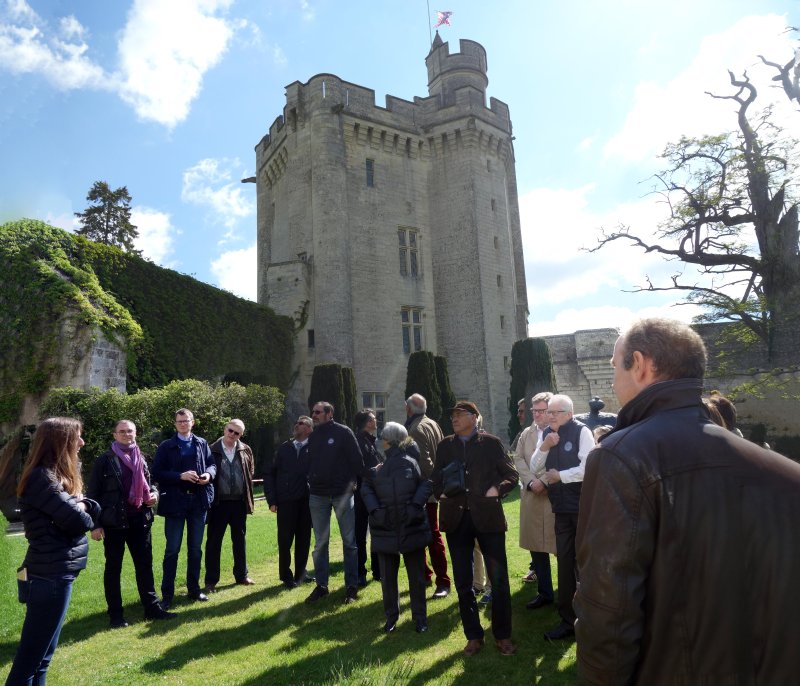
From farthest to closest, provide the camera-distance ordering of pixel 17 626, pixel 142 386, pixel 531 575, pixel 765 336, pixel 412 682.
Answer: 1. pixel 765 336
2. pixel 142 386
3. pixel 531 575
4. pixel 17 626
5. pixel 412 682

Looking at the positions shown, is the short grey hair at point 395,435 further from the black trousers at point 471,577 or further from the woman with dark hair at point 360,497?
the woman with dark hair at point 360,497

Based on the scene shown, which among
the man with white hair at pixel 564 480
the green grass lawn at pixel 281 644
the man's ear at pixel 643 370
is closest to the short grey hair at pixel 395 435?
the man with white hair at pixel 564 480

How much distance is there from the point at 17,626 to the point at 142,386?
35.4 ft

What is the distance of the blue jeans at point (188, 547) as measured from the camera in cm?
604

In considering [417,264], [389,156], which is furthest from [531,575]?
[389,156]

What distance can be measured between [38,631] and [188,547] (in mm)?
2824

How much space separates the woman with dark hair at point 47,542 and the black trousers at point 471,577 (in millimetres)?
2747

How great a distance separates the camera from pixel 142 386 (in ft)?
50.7

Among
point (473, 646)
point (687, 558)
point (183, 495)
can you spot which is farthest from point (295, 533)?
point (687, 558)

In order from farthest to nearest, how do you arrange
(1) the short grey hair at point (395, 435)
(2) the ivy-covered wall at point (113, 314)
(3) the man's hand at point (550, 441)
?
1. (2) the ivy-covered wall at point (113, 314)
2. (1) the short grey hair at point (395, 435)
3. (3) the man's hand at point (550, 441)

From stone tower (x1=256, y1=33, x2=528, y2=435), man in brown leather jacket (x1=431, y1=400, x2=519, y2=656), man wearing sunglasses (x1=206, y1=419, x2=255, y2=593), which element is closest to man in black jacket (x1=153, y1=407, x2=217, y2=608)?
man wearing sunglasses (x1=206, y1=419, x2=255, y2=593)

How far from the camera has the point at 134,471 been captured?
5.59m

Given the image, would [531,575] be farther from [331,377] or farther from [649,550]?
[331,377]

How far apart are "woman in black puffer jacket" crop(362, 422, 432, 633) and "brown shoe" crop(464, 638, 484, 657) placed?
628 millimetres
